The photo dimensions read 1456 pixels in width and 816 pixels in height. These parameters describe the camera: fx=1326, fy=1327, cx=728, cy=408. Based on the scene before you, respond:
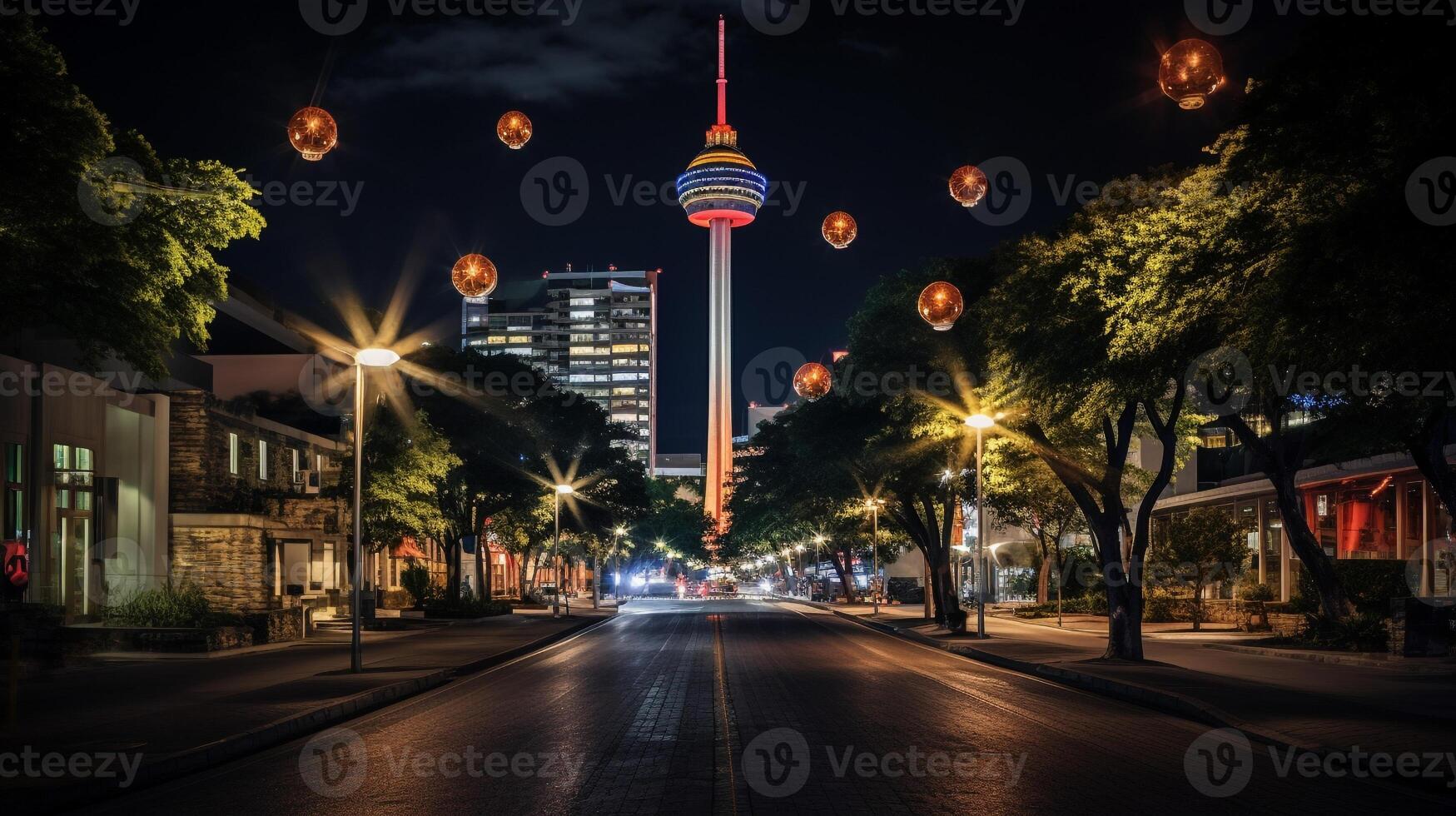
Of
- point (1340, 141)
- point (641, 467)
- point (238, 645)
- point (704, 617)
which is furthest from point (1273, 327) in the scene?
point (641, 467)

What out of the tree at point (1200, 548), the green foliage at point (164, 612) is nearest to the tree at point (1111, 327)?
the tree at point (1200, 548)

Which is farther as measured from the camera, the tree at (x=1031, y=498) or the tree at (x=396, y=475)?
the tree at (x=396, y=475)

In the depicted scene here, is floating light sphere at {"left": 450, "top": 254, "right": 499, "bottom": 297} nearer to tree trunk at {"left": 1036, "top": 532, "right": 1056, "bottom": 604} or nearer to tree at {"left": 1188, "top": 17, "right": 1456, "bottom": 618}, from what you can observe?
tree at {"left": 1188, "top": 17, "right": 1456, "bottom": 618}

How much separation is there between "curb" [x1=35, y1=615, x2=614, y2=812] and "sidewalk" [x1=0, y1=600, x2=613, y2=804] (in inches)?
1.0

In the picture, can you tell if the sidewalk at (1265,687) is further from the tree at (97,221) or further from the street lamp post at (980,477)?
the tree at (97,221)

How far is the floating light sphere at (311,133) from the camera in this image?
800 inches

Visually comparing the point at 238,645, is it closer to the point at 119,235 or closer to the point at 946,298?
the point at 119,235

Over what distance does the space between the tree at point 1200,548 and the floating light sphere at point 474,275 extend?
26340mm

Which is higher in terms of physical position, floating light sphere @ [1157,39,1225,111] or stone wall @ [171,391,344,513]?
floating light sphere @ [1157,39,1225,111]

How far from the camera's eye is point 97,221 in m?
19.5

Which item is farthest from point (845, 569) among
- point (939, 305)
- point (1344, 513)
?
point (939, 305)

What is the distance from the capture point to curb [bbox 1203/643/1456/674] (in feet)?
82.1

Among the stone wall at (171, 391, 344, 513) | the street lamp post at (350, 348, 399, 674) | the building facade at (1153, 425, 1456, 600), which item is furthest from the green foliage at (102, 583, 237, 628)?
the building facade at (1153, 425, 1456, 600)

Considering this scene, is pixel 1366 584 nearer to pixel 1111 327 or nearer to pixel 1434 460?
pixel 1434 460
